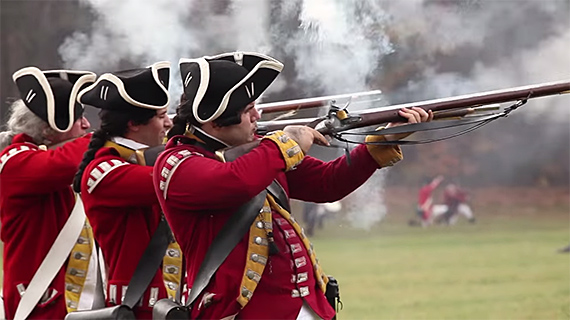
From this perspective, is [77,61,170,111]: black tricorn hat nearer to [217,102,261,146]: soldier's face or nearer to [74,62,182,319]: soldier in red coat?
[74,62,182,319]: soldier in red coat

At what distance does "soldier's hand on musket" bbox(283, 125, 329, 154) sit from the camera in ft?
11.0

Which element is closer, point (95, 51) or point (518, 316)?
point (518, 316)

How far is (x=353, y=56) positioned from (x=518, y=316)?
254 centimetres

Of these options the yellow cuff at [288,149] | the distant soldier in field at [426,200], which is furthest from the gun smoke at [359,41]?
the distant soldier in field at [426,200]

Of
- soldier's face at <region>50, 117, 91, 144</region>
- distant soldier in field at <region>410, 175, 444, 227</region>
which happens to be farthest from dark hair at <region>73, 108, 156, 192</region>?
distant soldier in field at <region>410, 175, 444, 227</region>

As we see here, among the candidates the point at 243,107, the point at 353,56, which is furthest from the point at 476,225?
the point at 243,107

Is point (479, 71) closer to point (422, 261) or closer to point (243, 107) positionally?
point (422, 261)

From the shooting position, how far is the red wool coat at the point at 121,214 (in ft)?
12.8

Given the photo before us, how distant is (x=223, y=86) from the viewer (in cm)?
330

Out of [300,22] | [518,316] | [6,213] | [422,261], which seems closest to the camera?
[6,213]

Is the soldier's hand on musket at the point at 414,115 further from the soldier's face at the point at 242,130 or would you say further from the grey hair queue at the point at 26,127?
the grey hair queue at the point at 26,127

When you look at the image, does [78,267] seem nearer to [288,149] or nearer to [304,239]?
[304,239]

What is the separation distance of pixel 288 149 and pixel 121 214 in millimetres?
1041

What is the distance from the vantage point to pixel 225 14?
23.7ft
